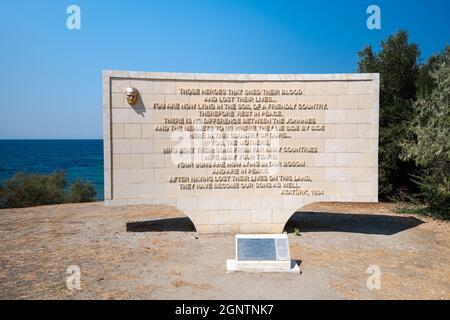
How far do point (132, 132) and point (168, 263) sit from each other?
4.04 metres

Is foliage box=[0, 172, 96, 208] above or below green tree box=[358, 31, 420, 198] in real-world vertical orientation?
below

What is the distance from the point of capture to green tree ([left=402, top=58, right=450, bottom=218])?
1281 cm

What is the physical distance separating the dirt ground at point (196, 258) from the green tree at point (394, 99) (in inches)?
145

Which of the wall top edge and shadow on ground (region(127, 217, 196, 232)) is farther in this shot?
shadow on ground (region(127, 217, 196, 232))

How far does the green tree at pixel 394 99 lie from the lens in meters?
17.1

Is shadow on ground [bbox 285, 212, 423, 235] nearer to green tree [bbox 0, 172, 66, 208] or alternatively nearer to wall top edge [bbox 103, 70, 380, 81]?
wall top edge [bbox 103, 70, 380, 81]

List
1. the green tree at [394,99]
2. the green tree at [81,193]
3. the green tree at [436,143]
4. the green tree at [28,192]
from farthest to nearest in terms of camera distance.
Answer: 1. the green tree at [81,193]
2. the green tree at [28,192]
3. the green tree at [394,99]
4. the green tree at [436,143]

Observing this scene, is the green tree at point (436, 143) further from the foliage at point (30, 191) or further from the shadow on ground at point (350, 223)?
the foliage at point (30, 191)

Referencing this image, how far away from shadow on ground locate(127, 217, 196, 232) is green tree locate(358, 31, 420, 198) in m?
10.0

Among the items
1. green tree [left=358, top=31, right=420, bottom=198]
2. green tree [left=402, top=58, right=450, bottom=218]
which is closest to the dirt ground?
green tree [left=402, top=58, right=450, bottom=218]

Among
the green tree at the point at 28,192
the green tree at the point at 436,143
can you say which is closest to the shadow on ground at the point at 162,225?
the green tree at the point at 436,143

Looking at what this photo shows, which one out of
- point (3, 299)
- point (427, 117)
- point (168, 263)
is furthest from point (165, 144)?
point (427, 117)
